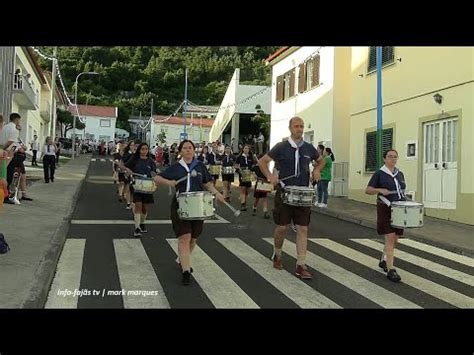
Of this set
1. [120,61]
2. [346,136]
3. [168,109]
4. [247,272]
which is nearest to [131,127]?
[168,109]

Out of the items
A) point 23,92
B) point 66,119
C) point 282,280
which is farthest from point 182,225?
point 66,119

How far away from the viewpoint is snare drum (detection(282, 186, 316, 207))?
7672 millimetres

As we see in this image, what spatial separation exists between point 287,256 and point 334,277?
150 cm

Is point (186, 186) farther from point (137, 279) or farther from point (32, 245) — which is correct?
point (32, 245)

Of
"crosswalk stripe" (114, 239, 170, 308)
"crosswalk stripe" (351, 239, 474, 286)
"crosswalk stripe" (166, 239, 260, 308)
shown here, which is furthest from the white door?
"crosswalk stripe" (114, 239, 170, 308)

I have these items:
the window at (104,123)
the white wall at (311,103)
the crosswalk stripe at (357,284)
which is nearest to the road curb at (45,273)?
the crosswalk stripe at (357,284)

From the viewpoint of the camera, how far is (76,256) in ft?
28.7

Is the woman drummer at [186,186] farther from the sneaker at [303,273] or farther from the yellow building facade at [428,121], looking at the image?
the yellow building facade at [428,121]

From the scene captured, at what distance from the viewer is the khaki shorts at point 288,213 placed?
783cm

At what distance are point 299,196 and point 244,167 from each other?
827cm

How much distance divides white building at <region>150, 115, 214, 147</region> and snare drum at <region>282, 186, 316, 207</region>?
168 ft

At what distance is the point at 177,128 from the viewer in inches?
2808

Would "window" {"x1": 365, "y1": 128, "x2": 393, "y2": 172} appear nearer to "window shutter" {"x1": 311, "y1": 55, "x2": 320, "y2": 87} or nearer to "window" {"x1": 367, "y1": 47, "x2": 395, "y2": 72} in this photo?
"window" {"x1": 367, "y1": 47, "x2": 395, "y2": 72}
